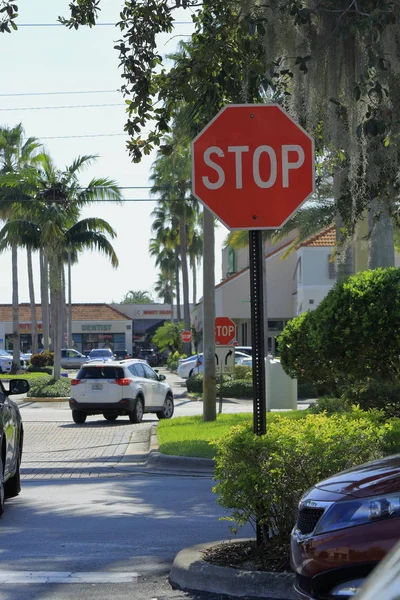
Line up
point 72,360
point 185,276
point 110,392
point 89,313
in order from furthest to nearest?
point 89,313, point 72,360, point 185,276, point 110,392

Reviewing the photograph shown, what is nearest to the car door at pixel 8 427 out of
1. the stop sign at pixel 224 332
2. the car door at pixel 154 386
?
the car door at pixel 154 386

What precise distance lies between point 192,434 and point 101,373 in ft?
21.5

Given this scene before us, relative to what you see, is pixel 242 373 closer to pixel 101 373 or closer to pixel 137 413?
pixel 137 413

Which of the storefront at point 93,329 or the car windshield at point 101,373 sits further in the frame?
the storefront at point 93,329

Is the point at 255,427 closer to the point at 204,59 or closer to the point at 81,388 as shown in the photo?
the point at 204,59

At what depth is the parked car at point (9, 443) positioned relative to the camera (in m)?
9.74

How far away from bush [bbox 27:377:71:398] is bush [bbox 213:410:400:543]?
28286mm

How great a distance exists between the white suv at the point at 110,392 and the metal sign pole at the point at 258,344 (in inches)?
665

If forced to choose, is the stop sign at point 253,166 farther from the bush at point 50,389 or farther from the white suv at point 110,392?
the bush at point 50,389

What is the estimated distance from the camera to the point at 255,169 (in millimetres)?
6910

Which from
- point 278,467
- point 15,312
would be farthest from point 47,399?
point 278,467

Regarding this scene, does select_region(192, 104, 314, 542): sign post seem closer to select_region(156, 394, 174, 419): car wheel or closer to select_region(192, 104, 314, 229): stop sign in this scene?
select_region(192, 104, 314, 229): stop sign

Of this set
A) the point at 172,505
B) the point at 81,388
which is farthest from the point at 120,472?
the point at 81,388

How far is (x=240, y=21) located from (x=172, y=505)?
5.41m
